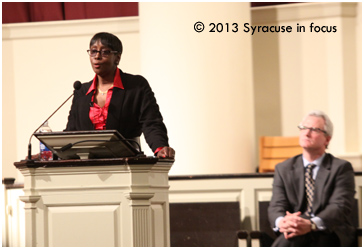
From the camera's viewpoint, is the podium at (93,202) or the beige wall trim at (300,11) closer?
the podium at (93,202)

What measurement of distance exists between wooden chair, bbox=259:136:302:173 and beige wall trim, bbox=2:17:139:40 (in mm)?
1747

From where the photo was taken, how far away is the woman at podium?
3377mm

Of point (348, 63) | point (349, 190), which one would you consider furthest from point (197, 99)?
point (349, 190)

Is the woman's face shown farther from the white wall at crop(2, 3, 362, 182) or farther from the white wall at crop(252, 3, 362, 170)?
the white wall at crop(252, 3, 362, 170)

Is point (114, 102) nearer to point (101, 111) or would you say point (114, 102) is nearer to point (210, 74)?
point (101, 111)

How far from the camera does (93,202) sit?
301 cm

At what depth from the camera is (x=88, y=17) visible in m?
7.05

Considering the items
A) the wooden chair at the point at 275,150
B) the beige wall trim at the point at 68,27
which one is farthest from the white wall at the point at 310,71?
the beige wall trim at the point at 68,27

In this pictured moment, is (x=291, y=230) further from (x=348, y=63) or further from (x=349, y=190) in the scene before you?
(x=348, y=63)

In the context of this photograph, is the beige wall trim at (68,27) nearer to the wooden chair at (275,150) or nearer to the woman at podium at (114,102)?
the wooden chair at (275,150)

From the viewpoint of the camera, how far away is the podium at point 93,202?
297cm

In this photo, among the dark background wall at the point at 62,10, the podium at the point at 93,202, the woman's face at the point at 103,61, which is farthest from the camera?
the dark background wall at the point at 62,10

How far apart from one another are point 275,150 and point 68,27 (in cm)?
243

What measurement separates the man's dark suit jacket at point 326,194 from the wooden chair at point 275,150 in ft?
5.39
